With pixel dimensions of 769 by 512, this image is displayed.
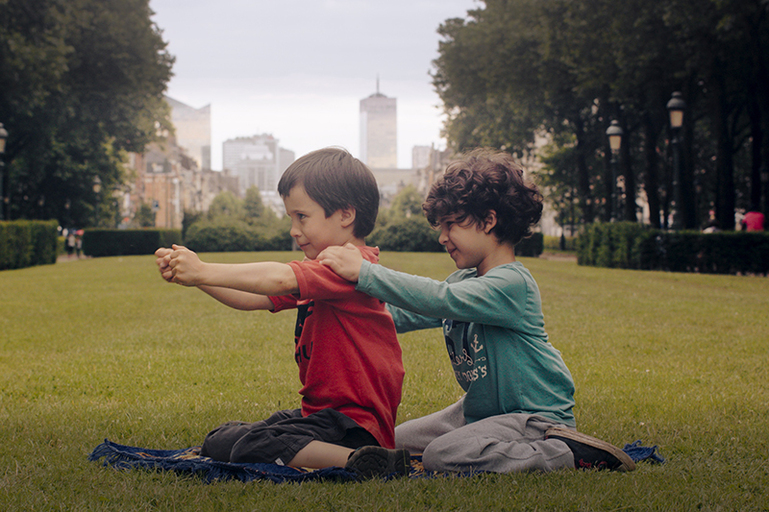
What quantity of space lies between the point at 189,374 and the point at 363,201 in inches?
132

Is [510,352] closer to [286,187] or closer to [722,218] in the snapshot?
[286,187]

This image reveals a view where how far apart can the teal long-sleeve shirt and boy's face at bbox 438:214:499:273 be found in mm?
120

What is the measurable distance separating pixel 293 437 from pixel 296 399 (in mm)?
1880

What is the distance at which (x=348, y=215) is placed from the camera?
9.05 ft

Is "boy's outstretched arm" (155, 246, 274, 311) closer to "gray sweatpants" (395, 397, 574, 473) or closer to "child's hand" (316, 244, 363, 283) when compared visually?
"child's hand" (316, 244, 363, 283)

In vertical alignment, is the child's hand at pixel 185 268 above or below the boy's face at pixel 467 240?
below

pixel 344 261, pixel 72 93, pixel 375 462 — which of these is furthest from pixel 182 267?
pixel 72 93

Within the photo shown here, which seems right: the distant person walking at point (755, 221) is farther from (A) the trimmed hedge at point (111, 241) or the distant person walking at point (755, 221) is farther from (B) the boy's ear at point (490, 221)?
(A) the trimmed hedge at point (111, 241)

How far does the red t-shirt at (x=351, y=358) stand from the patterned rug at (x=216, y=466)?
0.26 meters

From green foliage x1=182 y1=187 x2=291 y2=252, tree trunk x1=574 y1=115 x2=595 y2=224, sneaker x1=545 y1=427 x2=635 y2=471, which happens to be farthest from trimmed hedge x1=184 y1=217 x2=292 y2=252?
sneaker x1=545 y1=427 x2=635 y2=471

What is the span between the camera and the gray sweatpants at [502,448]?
9.11 ft

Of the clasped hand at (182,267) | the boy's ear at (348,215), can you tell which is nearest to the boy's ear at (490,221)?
the boy's ear at (348,215)

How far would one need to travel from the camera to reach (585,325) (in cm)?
857

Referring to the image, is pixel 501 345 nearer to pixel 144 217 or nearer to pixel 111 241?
pixel 111 241
